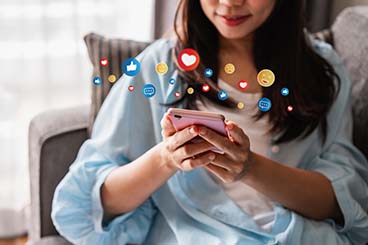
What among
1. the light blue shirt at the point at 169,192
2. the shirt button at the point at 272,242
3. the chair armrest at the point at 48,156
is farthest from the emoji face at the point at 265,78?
the chair armrest at the point at 48,156

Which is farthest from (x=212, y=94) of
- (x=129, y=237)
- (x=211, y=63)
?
(x=129, y=237)

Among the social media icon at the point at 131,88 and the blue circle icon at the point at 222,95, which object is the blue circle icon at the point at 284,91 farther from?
the social media icon at the point at 131,88

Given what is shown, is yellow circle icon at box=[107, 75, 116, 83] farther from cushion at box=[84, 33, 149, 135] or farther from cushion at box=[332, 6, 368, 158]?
cushion at box=[332, 6, 368, 158]

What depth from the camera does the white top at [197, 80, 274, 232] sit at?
90cm

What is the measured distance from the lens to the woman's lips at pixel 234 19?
82 cm

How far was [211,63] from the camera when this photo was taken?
2.99 feet

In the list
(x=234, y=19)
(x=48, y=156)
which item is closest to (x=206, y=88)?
(x=234, y=19)

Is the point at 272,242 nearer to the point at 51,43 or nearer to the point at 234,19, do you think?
the point at 234,19

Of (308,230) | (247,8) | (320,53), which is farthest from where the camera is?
(320,53)

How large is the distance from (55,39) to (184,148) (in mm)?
721

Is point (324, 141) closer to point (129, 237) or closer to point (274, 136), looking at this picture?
point (274, 136)

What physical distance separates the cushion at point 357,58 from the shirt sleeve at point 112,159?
1.26 feet

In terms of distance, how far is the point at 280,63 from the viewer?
3.06 feet

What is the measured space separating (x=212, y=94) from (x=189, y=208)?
20 centimetres
